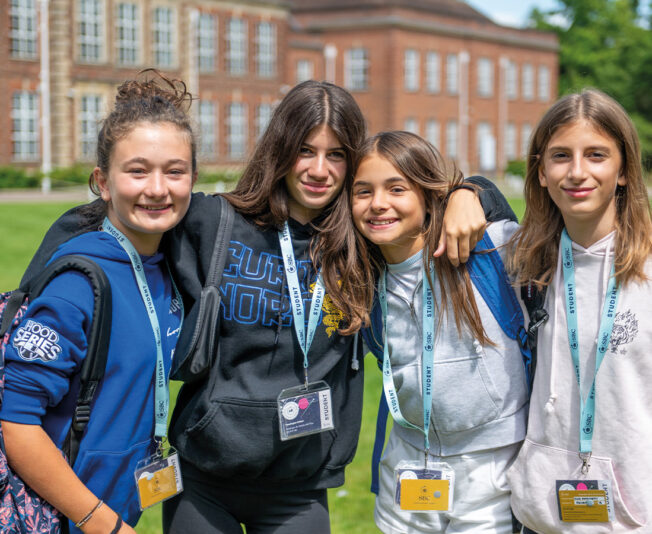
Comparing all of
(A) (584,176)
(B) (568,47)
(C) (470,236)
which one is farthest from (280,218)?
(B) (568,47)

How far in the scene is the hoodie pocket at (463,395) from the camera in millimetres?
3168

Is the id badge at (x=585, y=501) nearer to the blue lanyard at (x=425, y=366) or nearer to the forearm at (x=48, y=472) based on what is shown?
the blue lanyard at (x=425, y=366)

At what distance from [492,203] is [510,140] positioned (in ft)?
185

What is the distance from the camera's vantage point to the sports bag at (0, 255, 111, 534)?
8.72 feet

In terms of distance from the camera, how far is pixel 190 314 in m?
3.02

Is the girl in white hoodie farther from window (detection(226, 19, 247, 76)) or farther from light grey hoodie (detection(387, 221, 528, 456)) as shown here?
window (detection(226, 19, 247, 76))

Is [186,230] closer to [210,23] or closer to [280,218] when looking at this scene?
[280,218]

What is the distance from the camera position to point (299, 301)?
3.12 meters

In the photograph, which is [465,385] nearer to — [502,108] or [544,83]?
[502,108]

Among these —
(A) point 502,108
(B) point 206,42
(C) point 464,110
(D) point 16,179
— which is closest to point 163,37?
(B) point 206,42

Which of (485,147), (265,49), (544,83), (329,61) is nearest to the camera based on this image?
(265,49)

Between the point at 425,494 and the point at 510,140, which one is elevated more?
the point at 510,140

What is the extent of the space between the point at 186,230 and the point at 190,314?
321 millimetres

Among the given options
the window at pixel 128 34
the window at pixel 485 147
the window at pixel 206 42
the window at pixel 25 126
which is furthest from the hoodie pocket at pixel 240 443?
the window at pixel 485 147
